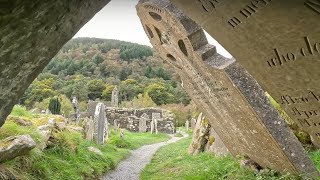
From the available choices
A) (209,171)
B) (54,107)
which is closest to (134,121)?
(54,107)

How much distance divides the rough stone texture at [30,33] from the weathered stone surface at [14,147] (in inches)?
92.7

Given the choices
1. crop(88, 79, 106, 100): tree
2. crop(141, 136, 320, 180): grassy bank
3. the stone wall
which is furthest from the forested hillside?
crop(141, 136, 320, 180): grassy bank

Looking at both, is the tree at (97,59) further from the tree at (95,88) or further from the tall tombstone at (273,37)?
the tall tombstone at (273,37)

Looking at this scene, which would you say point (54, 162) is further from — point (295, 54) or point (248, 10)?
point (248, 10)

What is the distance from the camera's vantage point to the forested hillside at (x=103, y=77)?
169 ft

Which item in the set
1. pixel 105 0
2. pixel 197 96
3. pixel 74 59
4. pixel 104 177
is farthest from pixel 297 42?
pixel 74 59

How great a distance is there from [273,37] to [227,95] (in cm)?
305

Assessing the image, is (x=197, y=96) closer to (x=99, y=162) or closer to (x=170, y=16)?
(x=170, y=16)

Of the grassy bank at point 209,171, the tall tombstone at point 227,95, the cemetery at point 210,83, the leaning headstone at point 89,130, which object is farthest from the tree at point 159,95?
the tall tombstone at point 227,95

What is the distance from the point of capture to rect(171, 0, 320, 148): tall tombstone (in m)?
2.70

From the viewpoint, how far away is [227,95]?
6.22 meters

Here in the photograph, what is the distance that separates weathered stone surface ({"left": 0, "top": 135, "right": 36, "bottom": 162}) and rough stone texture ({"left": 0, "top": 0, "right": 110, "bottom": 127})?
2.36 m

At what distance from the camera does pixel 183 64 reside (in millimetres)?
7559

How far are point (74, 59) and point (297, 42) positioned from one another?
71.5 m
